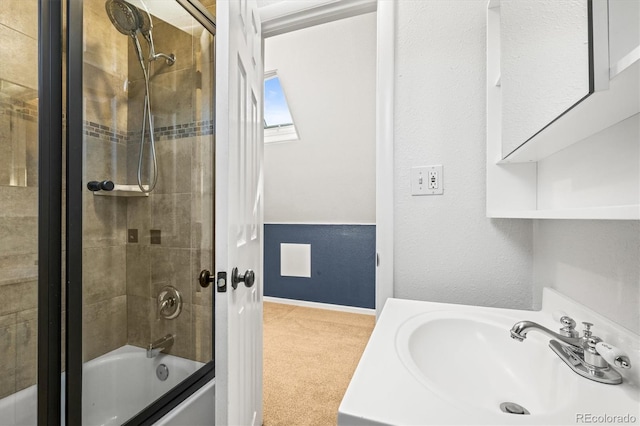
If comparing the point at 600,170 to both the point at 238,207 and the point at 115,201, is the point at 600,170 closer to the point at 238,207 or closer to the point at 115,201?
the point at 238,207

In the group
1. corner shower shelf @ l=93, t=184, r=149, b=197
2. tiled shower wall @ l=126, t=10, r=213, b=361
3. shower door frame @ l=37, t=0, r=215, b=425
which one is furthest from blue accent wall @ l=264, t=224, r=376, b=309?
shower door frame @ l=37, t=0, r=215, b=425

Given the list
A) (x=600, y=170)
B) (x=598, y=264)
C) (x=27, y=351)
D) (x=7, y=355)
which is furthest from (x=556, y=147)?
(x=7, y=355)

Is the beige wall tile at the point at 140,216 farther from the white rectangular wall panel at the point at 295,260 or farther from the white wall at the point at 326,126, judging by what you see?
the white rectangular wall panel at the point at 295,260

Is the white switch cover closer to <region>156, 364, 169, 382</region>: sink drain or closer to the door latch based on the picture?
the door latch

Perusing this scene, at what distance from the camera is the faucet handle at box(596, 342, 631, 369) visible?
524 millimetres

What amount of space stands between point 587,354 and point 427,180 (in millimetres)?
739

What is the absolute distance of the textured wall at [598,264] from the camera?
590 mm

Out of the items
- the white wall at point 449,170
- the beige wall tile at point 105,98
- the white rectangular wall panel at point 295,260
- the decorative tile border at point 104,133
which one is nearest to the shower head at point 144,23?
the beige wall tile at point 105,98

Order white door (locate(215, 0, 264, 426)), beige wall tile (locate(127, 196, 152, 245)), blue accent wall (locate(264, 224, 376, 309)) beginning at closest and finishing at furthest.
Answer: white door (locate(215, 0, 264, 426)) → beige wall tile (locate(127, 196, 152, 245)) → blue accent wall (locate(264, 224, 376, 309))

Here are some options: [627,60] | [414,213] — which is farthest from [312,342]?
[627,60]

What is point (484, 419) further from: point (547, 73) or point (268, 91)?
point (268, 91)

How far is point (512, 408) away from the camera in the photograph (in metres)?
0.64

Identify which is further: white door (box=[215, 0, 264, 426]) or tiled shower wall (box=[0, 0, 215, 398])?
tiled shower wall (box=[0, 0, 215, 398])

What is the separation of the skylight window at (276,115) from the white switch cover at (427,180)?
2.04m
